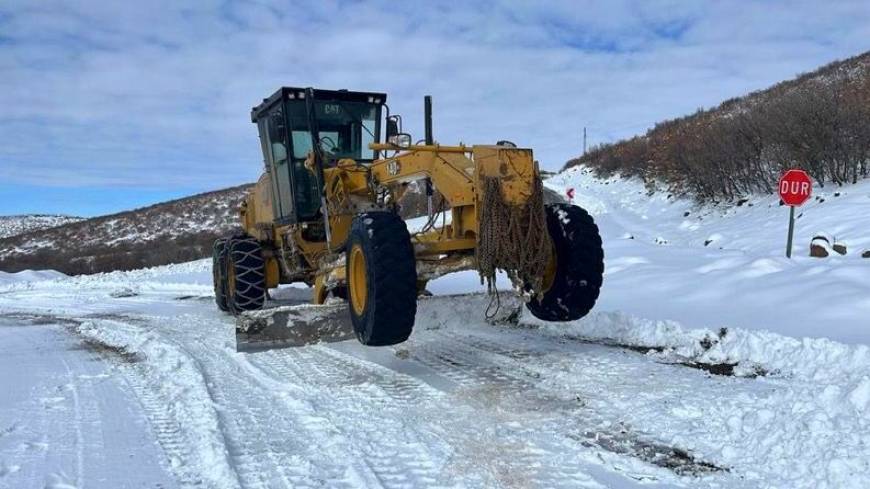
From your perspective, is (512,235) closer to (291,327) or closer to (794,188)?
(291,327)

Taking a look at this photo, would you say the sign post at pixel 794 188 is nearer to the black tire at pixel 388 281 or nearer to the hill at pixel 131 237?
the black tire at pixel 388 281

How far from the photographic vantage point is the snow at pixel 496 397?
3732mm

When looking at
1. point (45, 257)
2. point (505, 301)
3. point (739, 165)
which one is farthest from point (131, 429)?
point (45, 257)

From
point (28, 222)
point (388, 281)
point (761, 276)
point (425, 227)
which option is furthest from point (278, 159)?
point (28, 222)

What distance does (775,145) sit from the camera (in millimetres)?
19891

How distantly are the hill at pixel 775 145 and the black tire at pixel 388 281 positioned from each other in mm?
16455

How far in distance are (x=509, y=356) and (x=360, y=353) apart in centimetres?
153

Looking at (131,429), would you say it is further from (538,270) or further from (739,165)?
(739,165)

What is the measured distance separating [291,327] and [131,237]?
41.2 meters

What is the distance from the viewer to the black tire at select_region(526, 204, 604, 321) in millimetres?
5930

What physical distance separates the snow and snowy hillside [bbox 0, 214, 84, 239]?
5825 centimetres

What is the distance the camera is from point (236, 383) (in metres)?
5.79

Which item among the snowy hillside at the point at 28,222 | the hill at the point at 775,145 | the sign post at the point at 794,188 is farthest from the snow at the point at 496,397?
the snowy hillside at the point at 28,222

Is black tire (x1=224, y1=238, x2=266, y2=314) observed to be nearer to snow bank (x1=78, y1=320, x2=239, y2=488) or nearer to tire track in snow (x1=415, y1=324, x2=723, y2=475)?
snow bank (x1=78, y1=320, x2=239, y2=488)
